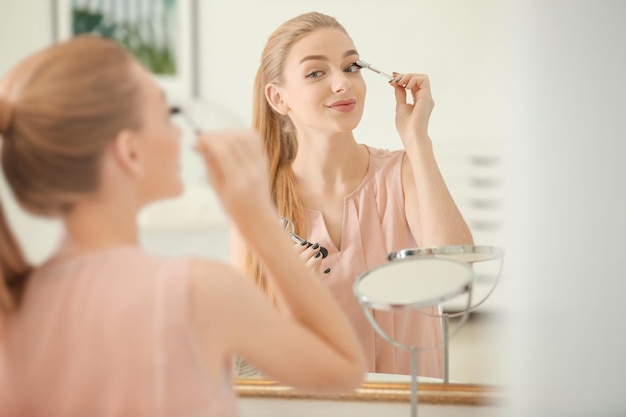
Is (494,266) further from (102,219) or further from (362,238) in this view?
(102,219)

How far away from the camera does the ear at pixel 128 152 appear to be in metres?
0.69

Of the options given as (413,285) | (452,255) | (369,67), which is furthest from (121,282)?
(369,67)

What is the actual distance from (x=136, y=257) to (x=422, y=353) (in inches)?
21.6

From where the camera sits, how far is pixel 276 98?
1.15 metres

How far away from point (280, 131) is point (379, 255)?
216mm

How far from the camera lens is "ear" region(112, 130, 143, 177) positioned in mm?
692

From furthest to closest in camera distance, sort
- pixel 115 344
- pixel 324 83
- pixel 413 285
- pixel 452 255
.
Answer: pixel 324 83, pixel 452 255, pixel 413 285, pixel 115 344

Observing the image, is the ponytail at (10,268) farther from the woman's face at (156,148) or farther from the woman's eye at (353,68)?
the woman's eye at (353,68)

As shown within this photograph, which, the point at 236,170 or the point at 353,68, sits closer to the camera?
the point at 236,170

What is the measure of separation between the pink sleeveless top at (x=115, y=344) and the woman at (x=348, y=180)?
17.7 inches

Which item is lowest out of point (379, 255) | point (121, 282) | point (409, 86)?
point (379, 255)

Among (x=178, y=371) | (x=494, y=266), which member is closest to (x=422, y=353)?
(x=494, y=266)

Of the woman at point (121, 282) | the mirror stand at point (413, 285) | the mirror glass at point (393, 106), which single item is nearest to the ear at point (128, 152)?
the woman at point (121, 282)

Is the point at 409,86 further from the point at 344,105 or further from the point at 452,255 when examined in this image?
the point at 452,255
